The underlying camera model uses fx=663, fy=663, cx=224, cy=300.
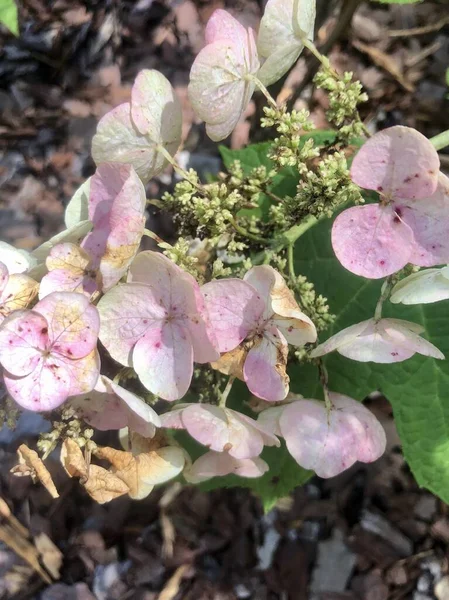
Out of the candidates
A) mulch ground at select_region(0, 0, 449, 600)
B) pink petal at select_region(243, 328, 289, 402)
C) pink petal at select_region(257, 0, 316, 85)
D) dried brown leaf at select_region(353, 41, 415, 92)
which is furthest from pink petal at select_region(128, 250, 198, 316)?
dried brown leaf at select_region(353, 41, 415, 92)

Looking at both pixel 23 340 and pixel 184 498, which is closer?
pixel 23 340

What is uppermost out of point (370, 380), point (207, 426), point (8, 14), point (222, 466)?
point (8, 14)

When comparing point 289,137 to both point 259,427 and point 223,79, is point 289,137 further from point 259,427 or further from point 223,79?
point 259,427

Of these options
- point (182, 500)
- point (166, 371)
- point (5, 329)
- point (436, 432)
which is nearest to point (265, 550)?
point (182, 500)

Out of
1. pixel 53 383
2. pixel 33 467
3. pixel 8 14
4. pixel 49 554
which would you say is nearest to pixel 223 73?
pixel 53 383

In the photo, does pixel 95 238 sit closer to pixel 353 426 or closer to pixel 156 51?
pixel 353 426

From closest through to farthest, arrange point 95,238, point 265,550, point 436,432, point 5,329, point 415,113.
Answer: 1. point 5,329
2. point 95,238
3. point 436,432
4. point 265,550
5. point 415,113
